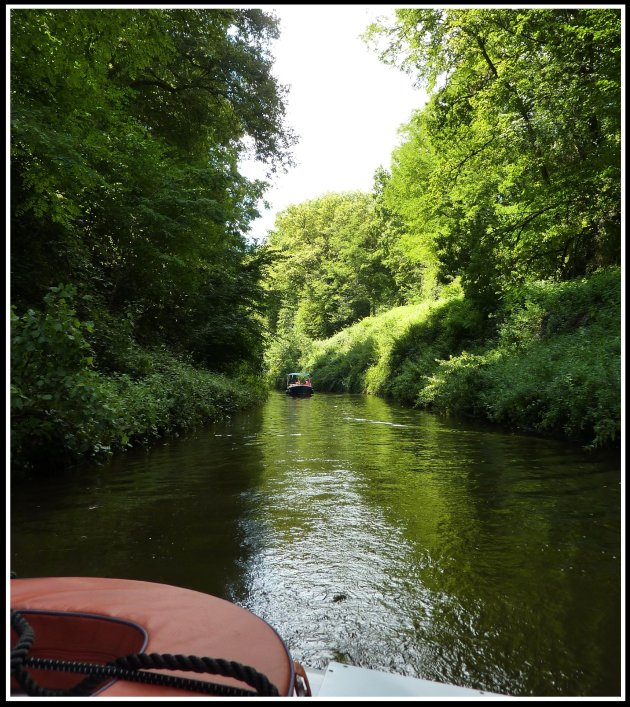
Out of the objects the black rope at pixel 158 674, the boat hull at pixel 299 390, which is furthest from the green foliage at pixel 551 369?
the boat hull at pixel 299 390

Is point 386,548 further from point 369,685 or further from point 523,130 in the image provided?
point 523,130

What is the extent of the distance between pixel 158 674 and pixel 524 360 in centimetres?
1321

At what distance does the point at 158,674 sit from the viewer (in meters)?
1.58

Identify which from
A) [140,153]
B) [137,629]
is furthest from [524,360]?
[137,629]

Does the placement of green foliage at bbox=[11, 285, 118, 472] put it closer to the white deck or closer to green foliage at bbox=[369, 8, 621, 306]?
the white deck

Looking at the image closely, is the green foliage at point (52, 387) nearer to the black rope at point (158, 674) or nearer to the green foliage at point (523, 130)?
the black rope at point (158, 674)

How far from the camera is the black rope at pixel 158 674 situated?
4.98 ft

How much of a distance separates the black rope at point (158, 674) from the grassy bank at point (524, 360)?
26.4ft

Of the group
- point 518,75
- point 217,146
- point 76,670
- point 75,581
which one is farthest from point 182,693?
point 217,146

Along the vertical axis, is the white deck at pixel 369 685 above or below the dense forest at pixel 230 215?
below

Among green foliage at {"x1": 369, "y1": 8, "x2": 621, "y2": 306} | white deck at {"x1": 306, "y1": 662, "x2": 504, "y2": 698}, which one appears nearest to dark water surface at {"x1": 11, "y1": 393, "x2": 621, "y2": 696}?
white deck at {"x1": 306, "y1": 662, "x2": 504, "y2": 698}

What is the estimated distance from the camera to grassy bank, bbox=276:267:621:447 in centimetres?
927

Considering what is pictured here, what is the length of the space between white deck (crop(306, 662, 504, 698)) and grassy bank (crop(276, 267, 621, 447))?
23.0 feet

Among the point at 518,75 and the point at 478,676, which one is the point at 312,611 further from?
the point at 518,75
